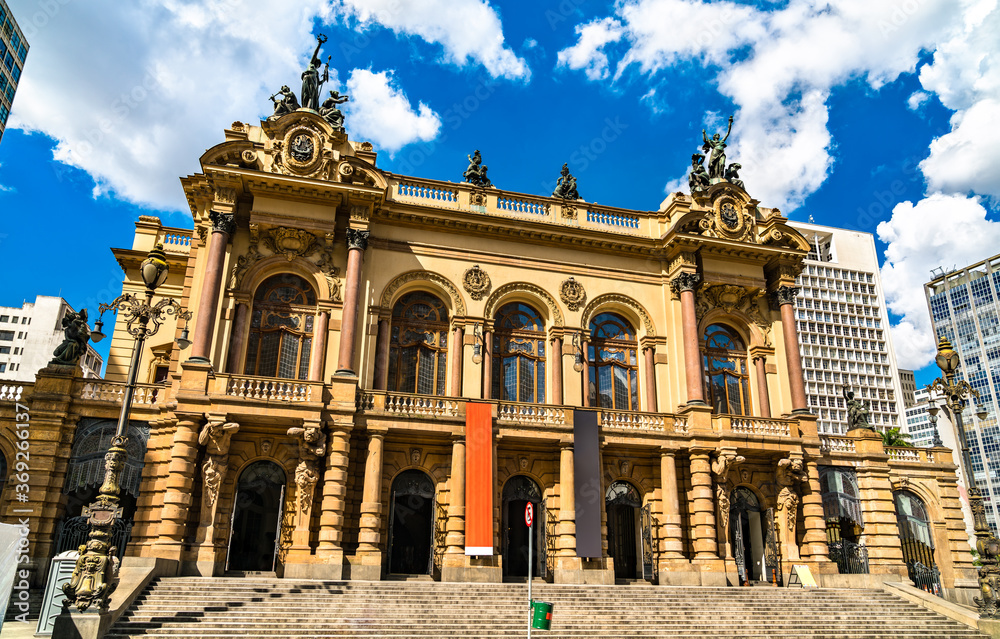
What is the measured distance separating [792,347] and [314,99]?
2236 cm

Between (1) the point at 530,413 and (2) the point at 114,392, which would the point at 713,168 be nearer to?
(1) the point at 530,413

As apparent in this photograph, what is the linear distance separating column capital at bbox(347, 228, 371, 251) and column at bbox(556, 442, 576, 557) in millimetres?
10451

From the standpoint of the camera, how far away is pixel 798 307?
321ft

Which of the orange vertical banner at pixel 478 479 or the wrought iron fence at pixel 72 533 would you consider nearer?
the wrought iron fence at pixel 72 533

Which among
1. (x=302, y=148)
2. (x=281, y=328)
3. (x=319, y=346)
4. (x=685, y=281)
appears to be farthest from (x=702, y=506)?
(x=302, y=148)

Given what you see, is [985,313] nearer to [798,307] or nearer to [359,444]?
[798,307]

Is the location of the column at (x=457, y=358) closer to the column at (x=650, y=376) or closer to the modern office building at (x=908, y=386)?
the column at (x=650, y=376)

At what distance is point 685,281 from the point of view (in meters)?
28.7

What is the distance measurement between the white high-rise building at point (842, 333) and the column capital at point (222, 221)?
84.4m

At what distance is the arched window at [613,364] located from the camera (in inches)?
1110

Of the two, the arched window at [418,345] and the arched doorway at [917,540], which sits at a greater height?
the arched window at [418,345]

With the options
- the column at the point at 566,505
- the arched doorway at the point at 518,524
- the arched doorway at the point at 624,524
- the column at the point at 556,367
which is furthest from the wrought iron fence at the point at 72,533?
the arched doorway at the point at 624,524

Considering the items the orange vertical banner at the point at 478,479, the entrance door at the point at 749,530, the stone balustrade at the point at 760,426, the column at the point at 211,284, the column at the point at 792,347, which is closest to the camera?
the orange vertical banner at the point at 478,479

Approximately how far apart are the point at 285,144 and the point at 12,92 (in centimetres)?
5019
